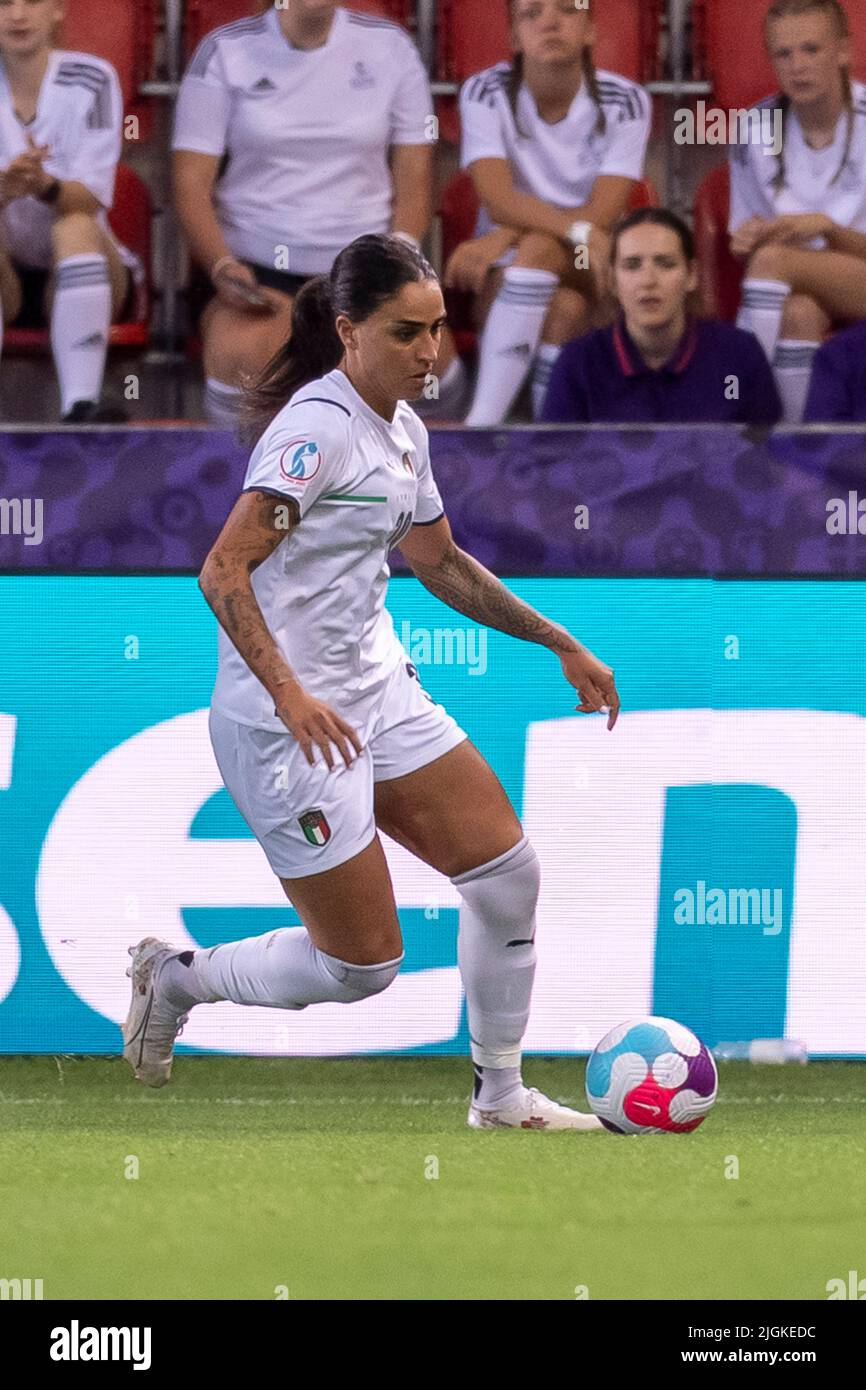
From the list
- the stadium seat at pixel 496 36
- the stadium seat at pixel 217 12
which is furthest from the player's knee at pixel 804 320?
the stadium seat at pixel 217 12

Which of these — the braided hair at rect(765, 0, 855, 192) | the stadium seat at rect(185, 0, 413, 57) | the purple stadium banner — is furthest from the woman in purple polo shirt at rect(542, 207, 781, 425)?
the stadium seat at rect(185, 0, 413, 57)

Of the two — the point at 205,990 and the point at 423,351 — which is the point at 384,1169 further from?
the point at 423,351

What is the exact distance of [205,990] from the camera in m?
4.85

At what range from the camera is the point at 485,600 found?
482 centimetres

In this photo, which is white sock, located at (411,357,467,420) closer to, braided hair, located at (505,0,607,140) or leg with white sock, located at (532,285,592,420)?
leg with white sock, located at (532,285,592,420)

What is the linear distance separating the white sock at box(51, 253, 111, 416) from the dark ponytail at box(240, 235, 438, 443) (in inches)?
67.0

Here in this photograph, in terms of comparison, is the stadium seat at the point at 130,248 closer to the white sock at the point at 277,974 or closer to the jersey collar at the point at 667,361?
the jersey collar at the point at 667,361

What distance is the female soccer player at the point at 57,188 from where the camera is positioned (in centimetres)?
659

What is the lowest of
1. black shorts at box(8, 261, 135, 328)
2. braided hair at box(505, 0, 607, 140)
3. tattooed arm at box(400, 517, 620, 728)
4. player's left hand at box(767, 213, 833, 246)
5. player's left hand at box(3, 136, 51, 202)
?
tattooed arm at box(400, 517, 620, 728)

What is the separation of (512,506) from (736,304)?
1176mm

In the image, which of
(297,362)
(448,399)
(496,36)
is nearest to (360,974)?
(297,362)

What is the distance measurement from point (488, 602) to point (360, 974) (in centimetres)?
89

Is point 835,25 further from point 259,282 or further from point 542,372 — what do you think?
point 259,282

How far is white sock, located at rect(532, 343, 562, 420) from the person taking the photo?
6465mm
